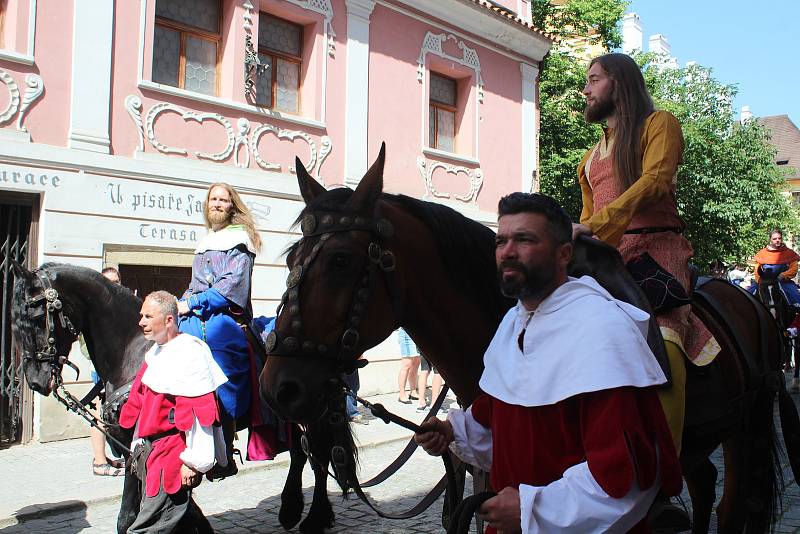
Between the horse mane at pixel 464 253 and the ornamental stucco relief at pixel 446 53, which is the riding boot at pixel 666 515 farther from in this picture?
the ornamental stucco relief at pixel 446 53

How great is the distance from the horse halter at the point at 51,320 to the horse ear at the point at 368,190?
2710 mm

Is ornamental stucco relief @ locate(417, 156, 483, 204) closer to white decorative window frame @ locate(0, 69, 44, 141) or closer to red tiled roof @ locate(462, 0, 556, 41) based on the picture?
red tiled roof @ locate(462, 0, 556, 41)

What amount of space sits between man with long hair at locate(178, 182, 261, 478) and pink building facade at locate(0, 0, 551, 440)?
14.5ft

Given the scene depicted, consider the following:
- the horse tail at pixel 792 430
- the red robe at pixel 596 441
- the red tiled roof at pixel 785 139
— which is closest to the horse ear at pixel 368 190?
the red robe at pixel 596 441

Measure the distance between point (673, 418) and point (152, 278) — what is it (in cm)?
806

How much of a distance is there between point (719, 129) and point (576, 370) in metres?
23.8

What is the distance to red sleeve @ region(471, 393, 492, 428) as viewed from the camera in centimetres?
203

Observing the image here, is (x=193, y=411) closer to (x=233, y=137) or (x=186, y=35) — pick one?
(x=233, y=137)

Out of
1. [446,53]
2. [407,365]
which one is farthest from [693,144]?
[407,365]

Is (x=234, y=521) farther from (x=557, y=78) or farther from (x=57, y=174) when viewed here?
(x=557, y=78)

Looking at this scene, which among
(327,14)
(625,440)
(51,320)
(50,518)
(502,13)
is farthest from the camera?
(502,13)

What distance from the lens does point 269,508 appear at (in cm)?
565

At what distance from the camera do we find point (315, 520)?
195 inches

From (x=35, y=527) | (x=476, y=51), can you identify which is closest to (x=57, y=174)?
(x=35, y=527)
